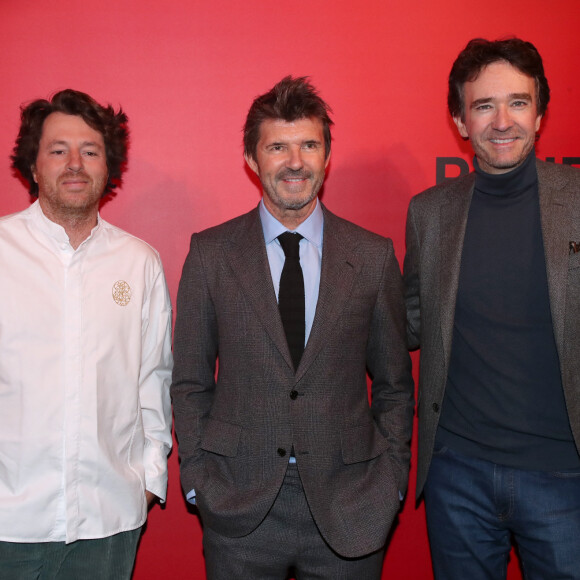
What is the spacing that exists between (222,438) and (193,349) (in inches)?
13.1

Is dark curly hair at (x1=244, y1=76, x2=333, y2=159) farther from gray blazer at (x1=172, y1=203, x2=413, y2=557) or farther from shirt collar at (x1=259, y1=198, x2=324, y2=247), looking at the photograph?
gray blazer at (x1=172, y1=203, x2=413, y2=557)

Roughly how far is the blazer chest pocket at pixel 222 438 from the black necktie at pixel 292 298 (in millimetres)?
313

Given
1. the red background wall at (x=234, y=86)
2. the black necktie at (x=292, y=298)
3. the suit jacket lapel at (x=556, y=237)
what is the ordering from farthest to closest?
1. the red background wall at (x=234, y=86)
2. the black necktie at (x=292, y=298)
3. the suit jacket lapel at (x=556, y=237)

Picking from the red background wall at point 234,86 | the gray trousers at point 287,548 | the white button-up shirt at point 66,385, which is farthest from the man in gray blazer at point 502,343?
the white button-up shirt at point 66,385

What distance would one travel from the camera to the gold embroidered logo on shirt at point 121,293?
2.27 m

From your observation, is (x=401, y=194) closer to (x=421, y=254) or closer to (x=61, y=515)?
(x=421, y=254)

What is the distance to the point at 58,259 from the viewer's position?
2.20m

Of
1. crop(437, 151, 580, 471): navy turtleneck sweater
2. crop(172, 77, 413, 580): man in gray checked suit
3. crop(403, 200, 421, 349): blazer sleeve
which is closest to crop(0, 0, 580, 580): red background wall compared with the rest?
crop(403, 200, 421, 349): blazer sleeve

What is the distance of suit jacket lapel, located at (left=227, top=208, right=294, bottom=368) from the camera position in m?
2.08

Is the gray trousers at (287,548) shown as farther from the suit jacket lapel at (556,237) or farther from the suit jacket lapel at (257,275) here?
the suit jacket lapel at (556,237)

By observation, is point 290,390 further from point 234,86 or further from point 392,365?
point 234,86

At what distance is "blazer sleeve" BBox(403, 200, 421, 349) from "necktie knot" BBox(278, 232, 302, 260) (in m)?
0.51

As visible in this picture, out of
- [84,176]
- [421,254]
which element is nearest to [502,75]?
[421,254]

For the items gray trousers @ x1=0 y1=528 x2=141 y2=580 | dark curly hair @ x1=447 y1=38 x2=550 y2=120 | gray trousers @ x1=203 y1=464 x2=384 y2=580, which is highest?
dark curly hair @ x1=447 y1=38 x2=550 y2=120
